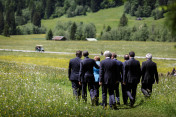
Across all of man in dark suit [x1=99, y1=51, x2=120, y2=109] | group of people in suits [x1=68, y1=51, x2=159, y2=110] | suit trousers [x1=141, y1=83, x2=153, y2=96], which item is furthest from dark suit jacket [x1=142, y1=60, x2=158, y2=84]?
man in dark suit [x1=99, y1=51, x2=120, y2=109]

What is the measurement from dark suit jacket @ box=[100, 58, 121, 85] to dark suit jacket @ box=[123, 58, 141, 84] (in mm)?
981

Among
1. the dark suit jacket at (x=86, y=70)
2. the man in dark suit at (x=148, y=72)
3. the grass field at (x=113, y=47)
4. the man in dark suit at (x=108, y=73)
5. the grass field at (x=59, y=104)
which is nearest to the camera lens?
the grass field at (x=59, y=104)

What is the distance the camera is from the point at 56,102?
855 cm

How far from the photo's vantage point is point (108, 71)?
9.20 m

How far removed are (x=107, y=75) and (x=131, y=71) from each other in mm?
1362

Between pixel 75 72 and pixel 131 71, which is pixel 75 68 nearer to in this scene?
pixel 75 72

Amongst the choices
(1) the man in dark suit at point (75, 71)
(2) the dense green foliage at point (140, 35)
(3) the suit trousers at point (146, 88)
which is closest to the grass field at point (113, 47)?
(2) the dense green foliage at point (140, 35)

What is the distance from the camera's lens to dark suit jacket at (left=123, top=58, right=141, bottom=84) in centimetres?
1005

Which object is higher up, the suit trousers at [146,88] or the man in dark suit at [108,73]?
the man in dark suit at [108,73]

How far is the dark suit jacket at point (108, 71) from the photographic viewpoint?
9.19 m

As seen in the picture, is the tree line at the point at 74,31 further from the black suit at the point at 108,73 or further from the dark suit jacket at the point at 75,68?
the black suit at the point at 108,73

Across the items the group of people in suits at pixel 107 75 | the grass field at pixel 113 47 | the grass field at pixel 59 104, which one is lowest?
the grass field at pixel 113 47

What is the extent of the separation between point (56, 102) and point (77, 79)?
1.67m

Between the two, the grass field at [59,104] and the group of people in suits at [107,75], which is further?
the group of people in suits at [107,75]
